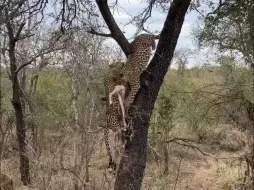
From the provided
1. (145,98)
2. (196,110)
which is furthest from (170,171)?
(145,98)

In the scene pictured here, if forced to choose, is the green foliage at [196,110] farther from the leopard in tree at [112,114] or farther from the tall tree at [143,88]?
the tall tree at [143,88]

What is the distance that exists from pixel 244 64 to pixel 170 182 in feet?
21.9

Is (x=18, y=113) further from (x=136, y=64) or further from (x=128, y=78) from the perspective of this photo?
(x=136, y=64)

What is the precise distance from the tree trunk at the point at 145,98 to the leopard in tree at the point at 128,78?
0.11m

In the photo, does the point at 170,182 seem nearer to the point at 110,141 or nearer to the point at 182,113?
the point at 182,113

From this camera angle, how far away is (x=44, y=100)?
1438cm

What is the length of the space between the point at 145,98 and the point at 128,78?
1.04 ft

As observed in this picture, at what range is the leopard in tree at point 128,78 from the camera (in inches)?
213

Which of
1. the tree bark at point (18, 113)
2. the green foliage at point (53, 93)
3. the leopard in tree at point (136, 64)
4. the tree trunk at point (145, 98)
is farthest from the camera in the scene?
the green foliage at point (53, 93)

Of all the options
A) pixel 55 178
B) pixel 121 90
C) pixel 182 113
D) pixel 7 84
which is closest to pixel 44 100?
pixel 7 84

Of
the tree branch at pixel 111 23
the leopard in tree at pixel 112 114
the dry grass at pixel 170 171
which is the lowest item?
the dry grass at pixel 170 171

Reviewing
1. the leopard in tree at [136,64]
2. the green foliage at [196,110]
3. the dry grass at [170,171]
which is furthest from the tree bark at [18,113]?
the leopard in tree at [136,64]

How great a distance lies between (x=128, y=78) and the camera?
5488mm

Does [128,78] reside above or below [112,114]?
above
